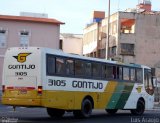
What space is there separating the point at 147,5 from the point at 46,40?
2752 centimetres

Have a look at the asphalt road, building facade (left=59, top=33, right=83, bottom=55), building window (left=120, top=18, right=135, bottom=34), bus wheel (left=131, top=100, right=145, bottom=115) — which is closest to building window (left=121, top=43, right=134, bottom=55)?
building window (left=120, top=18, right=135, bottom=34)

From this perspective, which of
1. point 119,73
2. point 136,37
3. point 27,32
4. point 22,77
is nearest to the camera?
point 22,77

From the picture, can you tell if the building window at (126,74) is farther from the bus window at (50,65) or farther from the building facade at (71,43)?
the building facade at (71,43)

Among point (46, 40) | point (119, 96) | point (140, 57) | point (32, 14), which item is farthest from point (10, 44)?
point (119, 96)

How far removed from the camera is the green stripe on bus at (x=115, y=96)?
2510 centimetres

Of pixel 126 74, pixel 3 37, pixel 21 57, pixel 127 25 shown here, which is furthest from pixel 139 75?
pixel 127 25

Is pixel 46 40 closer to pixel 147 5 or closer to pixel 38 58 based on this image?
pixel 147 5

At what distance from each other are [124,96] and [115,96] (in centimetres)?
102

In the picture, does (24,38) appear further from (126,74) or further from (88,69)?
(88,69)

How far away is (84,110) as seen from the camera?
2272 centimetres

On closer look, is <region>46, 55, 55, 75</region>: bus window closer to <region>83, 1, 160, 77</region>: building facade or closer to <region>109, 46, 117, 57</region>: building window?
<region>83, 1, 160, 77</region>: building facade

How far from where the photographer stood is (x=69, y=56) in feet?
71.6

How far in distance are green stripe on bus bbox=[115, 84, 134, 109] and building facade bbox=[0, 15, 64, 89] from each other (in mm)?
27734

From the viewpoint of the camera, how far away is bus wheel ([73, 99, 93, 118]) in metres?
22.5
